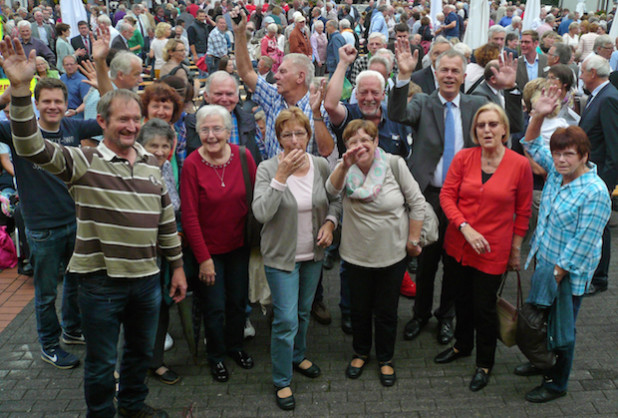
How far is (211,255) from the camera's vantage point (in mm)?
4148

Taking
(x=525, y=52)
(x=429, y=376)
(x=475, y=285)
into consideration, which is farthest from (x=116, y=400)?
(x=525, y=52)

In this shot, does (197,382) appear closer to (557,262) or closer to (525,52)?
(557,262)

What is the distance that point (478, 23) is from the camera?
10805 millimetres

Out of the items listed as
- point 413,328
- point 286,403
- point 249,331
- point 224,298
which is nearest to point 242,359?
point 249,331


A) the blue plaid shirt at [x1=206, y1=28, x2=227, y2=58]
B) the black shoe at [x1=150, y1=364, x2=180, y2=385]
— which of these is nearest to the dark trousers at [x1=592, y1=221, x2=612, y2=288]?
the black shoe at [x1=150, y1=364, x2=180, y2=385]

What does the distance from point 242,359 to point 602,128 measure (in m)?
4.10

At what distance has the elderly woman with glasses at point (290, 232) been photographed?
12.7 ft

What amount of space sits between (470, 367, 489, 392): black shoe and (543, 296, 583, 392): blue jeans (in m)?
0.40

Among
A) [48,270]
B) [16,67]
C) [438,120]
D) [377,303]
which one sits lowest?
[377,303]

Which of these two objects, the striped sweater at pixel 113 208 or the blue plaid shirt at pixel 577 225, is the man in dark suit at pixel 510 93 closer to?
the blue plaid shirt at pixel 577 225

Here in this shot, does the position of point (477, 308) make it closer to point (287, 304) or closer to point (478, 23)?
point (287, 304)

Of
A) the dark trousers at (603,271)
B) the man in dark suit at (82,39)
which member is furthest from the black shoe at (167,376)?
the man in dark suit at (82,39)

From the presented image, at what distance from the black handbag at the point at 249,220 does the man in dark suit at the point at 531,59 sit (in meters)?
5.51

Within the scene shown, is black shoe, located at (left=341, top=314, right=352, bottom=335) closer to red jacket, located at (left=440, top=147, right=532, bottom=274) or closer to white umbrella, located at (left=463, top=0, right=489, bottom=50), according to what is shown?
red jacket, located at (left=440, top=147, right=532, bottom=274)
